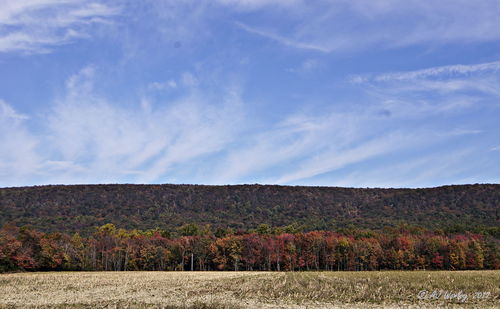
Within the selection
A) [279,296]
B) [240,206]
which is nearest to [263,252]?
[279,296]

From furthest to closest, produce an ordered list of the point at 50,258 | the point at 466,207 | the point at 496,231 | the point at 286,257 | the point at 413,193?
1. the point at 413,193
2. the point at 466,207
3. the point at 496,231
4. the point at 286,257
5. the point at 50,258

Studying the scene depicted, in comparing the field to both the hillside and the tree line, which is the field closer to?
the tree line

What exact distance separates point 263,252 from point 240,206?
85.9m

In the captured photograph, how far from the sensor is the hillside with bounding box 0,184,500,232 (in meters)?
148

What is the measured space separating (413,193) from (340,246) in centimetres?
9779

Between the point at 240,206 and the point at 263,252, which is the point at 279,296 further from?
the point at 240,206

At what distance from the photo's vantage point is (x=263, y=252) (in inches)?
3770

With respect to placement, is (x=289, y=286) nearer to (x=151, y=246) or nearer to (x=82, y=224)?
(x=151, y=246)

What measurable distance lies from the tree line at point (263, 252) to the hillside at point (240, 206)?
42321 millimetres

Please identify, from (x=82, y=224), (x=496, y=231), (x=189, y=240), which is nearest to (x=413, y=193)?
(x=496, y=231)

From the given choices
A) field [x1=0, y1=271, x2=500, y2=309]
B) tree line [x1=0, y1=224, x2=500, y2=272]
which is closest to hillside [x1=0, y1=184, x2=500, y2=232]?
tree line [x1=0, y1=224, x2=500, y2=272]

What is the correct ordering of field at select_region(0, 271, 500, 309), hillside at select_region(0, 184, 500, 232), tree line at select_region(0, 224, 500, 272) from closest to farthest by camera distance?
1. field at select_region(0, 271, 500, 309)
2. tree line at select_region(0, 224, 500, 272)
3. hillside at select_region(0, 184, 500, 232)

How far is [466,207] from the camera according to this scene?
157875 millimetres

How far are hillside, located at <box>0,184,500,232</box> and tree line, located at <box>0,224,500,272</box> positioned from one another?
42.3 m
